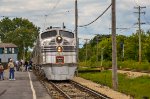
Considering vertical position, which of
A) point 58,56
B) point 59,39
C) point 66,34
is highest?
point 66,34

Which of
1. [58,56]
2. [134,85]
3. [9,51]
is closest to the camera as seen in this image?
[134,85]

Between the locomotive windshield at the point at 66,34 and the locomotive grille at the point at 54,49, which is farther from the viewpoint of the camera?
the locomotive windshield at the point at 66,34


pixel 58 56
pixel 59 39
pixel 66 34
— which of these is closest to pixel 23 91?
pixel 58 56

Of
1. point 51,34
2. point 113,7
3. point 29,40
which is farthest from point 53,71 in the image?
point 29,40

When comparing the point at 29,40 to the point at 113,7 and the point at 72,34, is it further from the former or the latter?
the point at 113,7

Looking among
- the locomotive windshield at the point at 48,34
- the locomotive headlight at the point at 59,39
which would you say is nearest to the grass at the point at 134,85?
the locomotive headlight at the point at 59,39

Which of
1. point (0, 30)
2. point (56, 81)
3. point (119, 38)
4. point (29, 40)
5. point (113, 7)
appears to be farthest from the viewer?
point (0, 30)

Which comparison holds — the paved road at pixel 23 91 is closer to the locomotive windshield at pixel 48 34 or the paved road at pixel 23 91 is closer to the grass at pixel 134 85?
the grass at pixel 134 85

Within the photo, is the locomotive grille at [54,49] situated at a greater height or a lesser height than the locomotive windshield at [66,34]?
lesser

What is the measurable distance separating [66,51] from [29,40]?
112186 millimetres

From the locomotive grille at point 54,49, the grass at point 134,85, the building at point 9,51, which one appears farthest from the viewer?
the building at point 9,51

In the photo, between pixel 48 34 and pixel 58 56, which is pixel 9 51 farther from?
pixel 58 56

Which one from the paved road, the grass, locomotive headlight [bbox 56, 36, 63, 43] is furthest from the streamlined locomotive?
the paved road

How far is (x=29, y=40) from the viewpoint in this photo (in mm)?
146750
